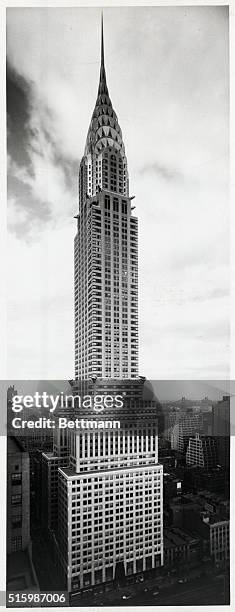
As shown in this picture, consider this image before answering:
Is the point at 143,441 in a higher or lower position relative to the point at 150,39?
lower

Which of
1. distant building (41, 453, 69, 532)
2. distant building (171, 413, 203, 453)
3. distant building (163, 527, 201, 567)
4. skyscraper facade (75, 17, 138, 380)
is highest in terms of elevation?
skyscraper facade (75, 17, 138, 380)

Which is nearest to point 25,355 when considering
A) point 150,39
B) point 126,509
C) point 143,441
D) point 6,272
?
point 6,272

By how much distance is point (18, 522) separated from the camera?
8.21 feet

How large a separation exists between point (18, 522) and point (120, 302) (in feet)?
4.03

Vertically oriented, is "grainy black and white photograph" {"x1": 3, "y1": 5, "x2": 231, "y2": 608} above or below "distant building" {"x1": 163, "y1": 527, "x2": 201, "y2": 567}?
above

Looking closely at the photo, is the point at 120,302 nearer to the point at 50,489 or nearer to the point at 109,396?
the point at 109,396

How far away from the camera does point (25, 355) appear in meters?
2.54

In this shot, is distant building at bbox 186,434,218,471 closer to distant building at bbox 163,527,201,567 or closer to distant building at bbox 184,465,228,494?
Result: distant building at bbox 184,465,228,494

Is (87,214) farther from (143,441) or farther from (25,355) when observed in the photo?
(143,441)

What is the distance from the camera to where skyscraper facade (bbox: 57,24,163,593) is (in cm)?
251

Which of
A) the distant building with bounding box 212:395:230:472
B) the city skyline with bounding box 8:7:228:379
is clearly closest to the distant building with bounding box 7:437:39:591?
the city skyline with bounding box 8:7:228:379

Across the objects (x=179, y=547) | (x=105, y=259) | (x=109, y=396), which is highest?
(x=105, y=259)

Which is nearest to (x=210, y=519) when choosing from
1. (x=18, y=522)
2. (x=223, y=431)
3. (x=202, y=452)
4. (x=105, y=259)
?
(x=202, y=452)

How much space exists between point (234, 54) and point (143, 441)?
2064 mm
